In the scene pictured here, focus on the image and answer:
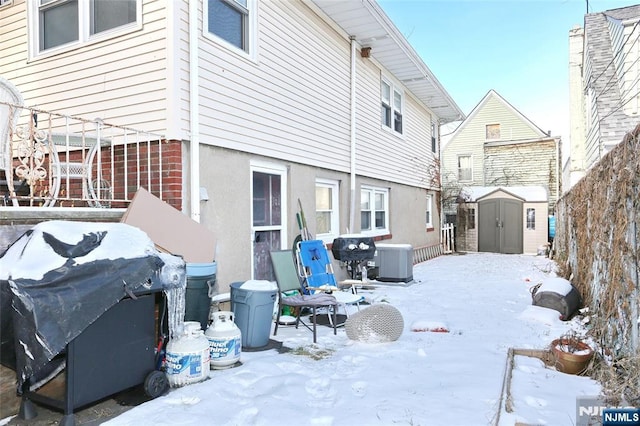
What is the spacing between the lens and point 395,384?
3.39 m

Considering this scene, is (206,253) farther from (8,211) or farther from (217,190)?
(8,211)

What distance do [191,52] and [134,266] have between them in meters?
2.85

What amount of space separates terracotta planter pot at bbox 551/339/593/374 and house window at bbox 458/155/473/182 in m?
18.2

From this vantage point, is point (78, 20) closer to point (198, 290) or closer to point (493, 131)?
point (198, 290)

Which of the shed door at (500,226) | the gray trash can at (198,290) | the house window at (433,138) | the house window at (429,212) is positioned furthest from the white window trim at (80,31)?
the shed door at (500,226)

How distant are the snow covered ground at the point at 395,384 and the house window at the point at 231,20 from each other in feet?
12.7

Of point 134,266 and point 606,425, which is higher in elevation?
point 134,266

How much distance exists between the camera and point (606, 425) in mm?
2670

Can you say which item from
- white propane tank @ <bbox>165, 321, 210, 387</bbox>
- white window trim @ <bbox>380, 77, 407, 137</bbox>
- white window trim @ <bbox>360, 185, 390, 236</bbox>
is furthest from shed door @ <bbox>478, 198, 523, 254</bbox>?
white propane tank @ <bbox>165, 321, 210, 387</bbox>

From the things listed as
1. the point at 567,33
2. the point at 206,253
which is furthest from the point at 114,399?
the point at 567,33

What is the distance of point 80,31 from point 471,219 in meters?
14.7

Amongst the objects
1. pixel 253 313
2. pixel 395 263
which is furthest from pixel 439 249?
pixel 253 313

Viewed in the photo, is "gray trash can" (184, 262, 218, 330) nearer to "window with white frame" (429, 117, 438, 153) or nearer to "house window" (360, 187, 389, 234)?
"house window" (360, 187, 389, 234)

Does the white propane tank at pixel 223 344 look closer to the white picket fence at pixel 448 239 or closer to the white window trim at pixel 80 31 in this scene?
the white window trim at pixel 80 31
